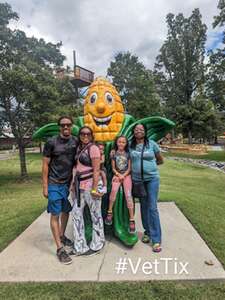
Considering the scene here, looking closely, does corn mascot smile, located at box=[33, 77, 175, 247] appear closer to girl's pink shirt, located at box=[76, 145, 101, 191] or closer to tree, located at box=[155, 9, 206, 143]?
girl's pink shirt, located at box=[76, 145, 101, 191]

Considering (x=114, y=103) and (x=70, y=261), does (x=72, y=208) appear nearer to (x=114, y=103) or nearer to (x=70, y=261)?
(x=70, y=261)

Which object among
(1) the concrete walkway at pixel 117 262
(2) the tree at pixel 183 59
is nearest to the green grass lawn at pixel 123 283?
(1) the concrete walkway at pixel 117 262

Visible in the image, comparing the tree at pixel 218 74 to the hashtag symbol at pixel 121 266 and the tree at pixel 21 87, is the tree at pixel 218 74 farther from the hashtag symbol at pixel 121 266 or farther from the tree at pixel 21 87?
the hashtag symbol at pixel 121 266

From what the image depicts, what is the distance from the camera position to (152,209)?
363cm

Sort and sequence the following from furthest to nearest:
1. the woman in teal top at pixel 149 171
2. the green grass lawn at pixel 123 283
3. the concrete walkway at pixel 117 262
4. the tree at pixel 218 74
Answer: the tree at pixel 218 74 → the woman in teal top at pixel 149 171 → the concrete walkway at pixel 117 262 → the green grass lawn at pixel 123 283

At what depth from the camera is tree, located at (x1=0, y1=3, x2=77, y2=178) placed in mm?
9102

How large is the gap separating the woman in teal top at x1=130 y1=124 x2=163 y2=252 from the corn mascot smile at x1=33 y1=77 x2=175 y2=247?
0.30 meters

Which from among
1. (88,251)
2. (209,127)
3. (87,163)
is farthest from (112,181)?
(209,127)

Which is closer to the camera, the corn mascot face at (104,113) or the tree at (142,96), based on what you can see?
the corn mascot face at (104,113)

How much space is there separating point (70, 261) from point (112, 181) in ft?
3.69

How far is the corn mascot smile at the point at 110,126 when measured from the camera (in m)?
3.91

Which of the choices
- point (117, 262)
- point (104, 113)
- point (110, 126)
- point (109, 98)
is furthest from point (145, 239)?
point (109, 98)

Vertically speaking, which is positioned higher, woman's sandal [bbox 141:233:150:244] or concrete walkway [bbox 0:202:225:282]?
woman's sandal [bbox 141:233:150:244]

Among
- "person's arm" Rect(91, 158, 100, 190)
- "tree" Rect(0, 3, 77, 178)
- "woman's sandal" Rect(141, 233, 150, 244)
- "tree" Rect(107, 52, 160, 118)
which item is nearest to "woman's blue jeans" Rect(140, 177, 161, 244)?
"woman's sandal" Rect(141, 233, 150, 244)
